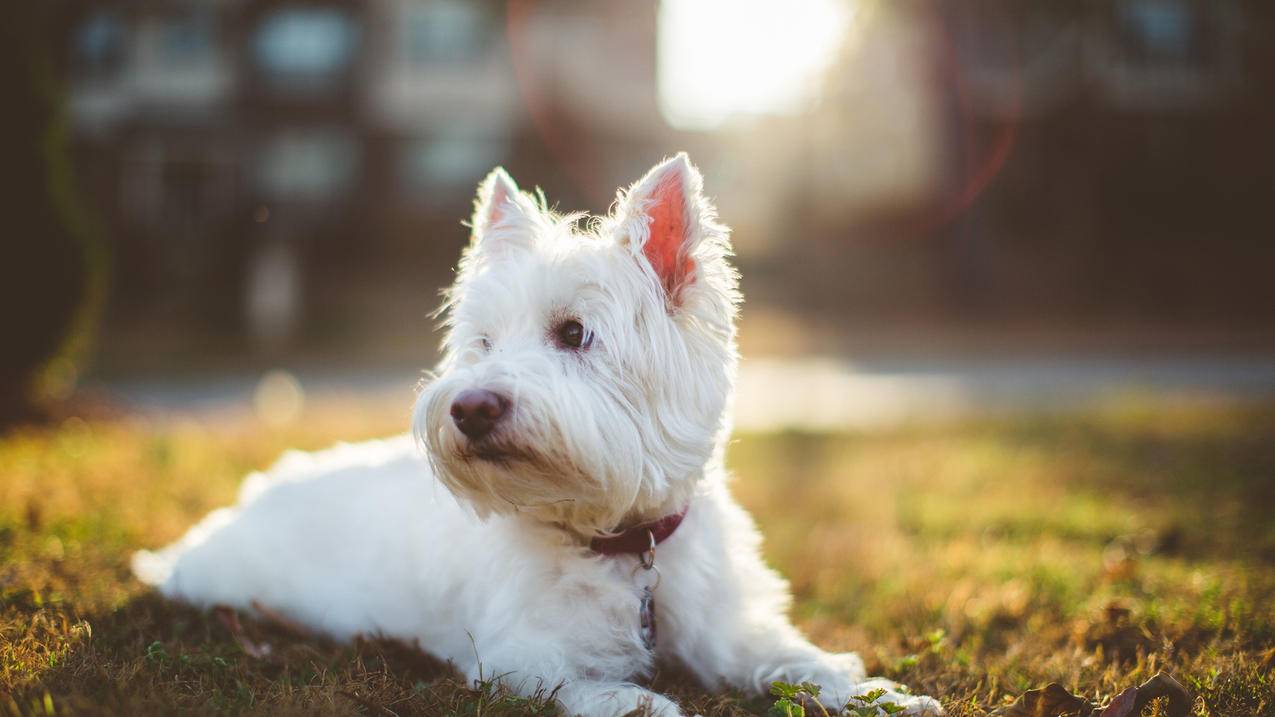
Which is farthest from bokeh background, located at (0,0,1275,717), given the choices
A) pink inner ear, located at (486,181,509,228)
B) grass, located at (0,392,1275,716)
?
pink inner ear, located at (486,181,509,228)

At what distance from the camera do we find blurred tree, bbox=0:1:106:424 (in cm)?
781

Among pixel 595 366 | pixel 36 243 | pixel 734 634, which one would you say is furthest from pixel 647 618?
pixel 36 243

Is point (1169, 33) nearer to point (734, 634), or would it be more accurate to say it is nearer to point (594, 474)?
point (734, 634)

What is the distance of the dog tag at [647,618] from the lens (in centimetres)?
291

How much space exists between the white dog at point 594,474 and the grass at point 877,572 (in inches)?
7.3

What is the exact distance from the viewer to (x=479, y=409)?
257cm

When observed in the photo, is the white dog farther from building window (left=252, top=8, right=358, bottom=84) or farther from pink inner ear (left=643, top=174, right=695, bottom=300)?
building window (left=252, top=8, right=358, bottom=84)

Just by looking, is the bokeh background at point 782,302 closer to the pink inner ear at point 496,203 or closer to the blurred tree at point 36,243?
the blurred tree at point 36,243

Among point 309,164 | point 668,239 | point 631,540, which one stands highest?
point 309,164

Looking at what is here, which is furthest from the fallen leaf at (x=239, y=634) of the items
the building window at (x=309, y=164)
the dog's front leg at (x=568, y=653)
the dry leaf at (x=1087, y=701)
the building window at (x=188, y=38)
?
the building window at (x=188, y=38)

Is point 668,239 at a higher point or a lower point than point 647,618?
higher

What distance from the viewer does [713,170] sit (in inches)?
1092

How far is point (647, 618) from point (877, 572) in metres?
1.99

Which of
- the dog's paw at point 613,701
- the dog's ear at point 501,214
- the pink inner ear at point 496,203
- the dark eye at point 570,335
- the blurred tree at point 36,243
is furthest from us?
the blurred tree at point 36,243
